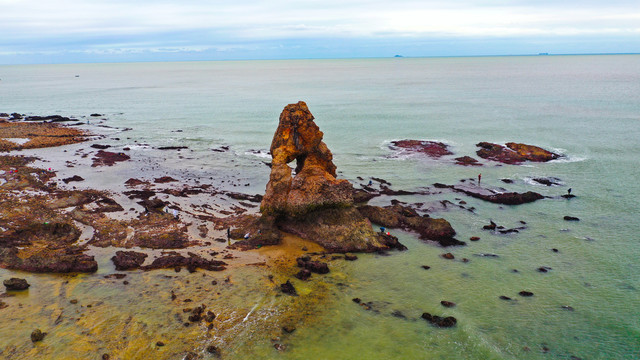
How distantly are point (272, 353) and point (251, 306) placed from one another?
11.0 ft

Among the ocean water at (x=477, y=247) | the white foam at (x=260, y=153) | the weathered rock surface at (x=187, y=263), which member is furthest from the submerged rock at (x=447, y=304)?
the white foam at (x=260, y=153)

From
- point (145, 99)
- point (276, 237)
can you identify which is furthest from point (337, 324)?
point (145, 99)

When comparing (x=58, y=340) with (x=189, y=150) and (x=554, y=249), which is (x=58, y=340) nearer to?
(x=554, y=249)

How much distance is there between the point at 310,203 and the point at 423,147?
30.5 m

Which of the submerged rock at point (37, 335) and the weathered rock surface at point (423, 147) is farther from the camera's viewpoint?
the weathered rock surface at point (423, 147)

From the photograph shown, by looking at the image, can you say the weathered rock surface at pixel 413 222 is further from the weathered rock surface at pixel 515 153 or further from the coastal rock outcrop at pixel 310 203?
the weathered rock surface at pixel 515 153

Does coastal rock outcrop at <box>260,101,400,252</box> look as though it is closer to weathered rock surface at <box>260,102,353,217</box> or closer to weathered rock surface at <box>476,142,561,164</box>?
weathered rock surface at <box>260,102,353,217</box>

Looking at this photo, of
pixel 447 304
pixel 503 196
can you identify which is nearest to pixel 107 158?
pixel 447 304

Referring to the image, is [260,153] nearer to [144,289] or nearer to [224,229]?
[224,229]

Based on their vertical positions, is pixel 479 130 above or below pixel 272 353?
above

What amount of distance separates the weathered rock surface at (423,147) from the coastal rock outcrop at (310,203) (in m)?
25.5

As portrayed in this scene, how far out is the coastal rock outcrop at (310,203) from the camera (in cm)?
2578

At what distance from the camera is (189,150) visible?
52875mm

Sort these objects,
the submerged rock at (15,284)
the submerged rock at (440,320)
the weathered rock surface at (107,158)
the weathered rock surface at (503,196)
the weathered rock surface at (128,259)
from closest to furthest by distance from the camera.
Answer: the submerged rock at (440,320) < the submerged rock at (15,284) < the weathered rock surface at (128,259) < the weathered rock surface at (503,196) < the weathered rock surface at (107,158)
